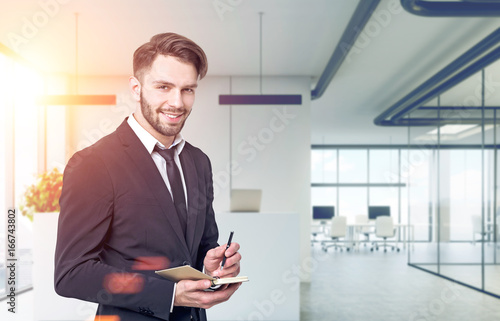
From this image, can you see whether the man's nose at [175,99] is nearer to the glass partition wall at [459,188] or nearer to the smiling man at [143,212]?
the smiling man at [143,212]

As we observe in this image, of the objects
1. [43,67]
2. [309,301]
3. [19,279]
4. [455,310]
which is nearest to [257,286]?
[309,301]

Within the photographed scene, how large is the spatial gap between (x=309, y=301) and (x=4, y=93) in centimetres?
551

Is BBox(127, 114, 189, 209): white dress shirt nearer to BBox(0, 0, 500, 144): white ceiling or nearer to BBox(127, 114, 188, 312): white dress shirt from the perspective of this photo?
BBox(127, 114, 188, 312): white dress shirt

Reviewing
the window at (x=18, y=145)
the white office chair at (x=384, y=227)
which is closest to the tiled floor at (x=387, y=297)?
the white office chair at (x=384, y=227)

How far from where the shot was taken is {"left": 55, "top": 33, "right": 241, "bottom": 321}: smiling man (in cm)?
122

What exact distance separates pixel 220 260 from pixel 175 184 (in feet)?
0.86

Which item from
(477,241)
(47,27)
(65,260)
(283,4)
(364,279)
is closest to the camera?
(65,260)

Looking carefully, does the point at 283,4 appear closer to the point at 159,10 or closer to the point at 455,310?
the point at 159,10

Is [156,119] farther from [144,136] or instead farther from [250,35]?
[250,35]

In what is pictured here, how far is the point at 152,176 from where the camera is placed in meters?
1.35

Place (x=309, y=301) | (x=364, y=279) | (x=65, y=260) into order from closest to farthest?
(x=65, y=260) < (x=309, y=301) < (x=364, y=279)

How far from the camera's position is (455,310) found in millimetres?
6539

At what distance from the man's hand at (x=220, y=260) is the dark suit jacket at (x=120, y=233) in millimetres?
55

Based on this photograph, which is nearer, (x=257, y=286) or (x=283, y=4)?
(x=257, y=286)
